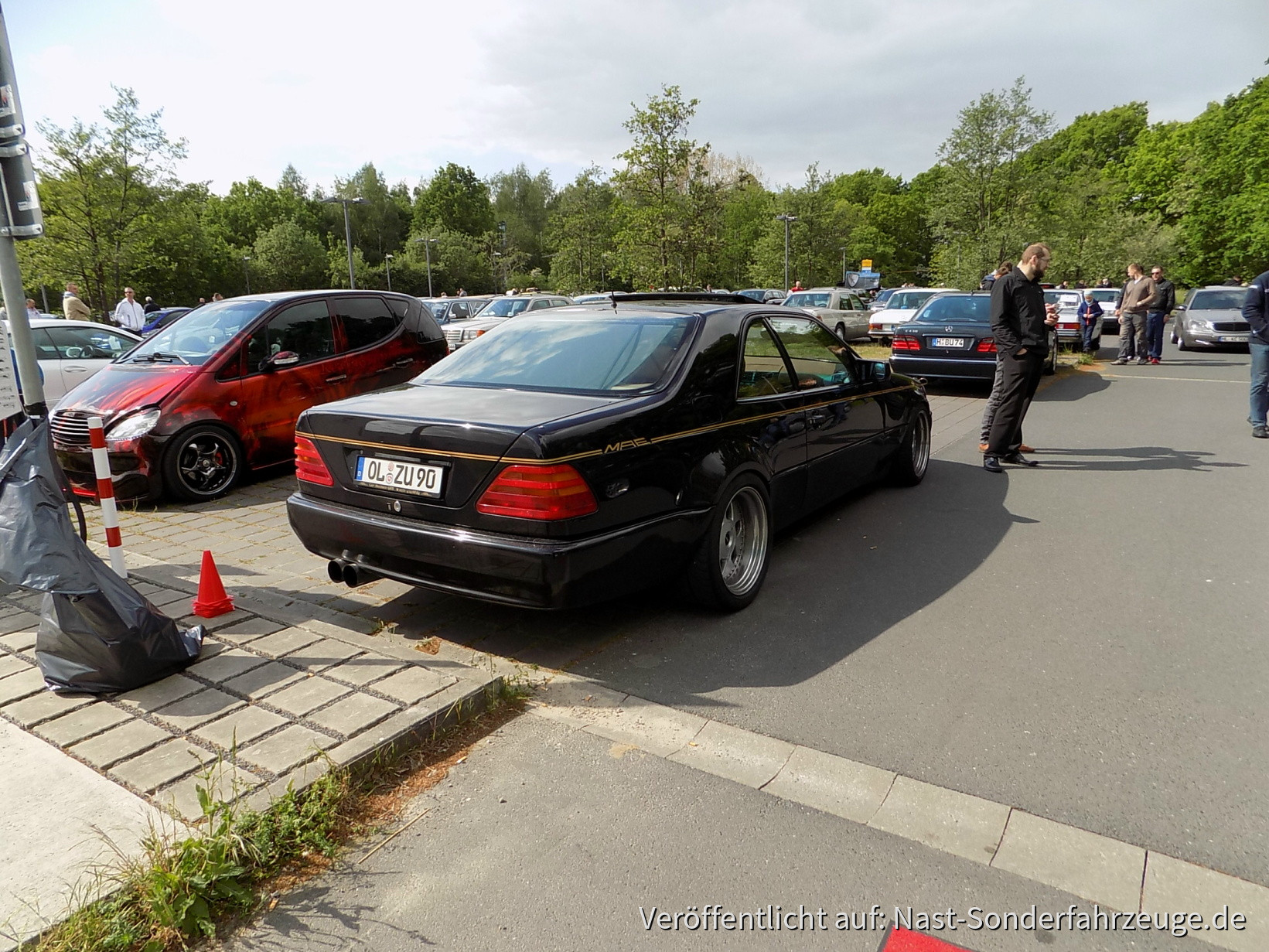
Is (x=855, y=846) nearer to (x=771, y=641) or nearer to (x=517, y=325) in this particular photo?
(x=771, y=641)

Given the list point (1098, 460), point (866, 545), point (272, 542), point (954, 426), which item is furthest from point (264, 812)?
point (954, 426)

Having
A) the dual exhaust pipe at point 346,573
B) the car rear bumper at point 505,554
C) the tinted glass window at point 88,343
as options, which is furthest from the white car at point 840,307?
the dual exhaust pipe at point 346,573

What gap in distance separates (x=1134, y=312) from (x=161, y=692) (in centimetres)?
1906

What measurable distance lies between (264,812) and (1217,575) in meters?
5.23

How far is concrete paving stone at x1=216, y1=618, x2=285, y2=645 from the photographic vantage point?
397cm

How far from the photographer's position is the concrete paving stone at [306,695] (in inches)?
128

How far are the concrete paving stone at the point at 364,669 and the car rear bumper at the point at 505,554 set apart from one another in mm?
369

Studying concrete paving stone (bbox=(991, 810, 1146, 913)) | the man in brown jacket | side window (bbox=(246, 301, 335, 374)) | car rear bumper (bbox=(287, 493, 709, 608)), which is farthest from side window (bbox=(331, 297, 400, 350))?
the man in brown jacket

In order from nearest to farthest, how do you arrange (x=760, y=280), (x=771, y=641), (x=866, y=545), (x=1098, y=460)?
1. (x=771, y=641)
2. (x=866, y=545)
3. (x=1098, y=460)
4. (x=760, y=280)

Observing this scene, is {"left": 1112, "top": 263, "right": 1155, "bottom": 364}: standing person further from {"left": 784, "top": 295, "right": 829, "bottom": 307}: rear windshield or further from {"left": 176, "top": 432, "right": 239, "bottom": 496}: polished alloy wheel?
{"left": 176, "top": 432, "right": 239, "bottom": 496}: polished alloy wheel

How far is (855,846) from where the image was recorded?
8.42ft

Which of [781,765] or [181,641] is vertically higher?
[181,641]

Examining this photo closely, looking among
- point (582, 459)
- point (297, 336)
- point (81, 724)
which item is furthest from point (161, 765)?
point (297, 336)

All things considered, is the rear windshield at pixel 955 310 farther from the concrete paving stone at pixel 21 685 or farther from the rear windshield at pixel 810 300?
the concrete paving stone at pixel 21 685
